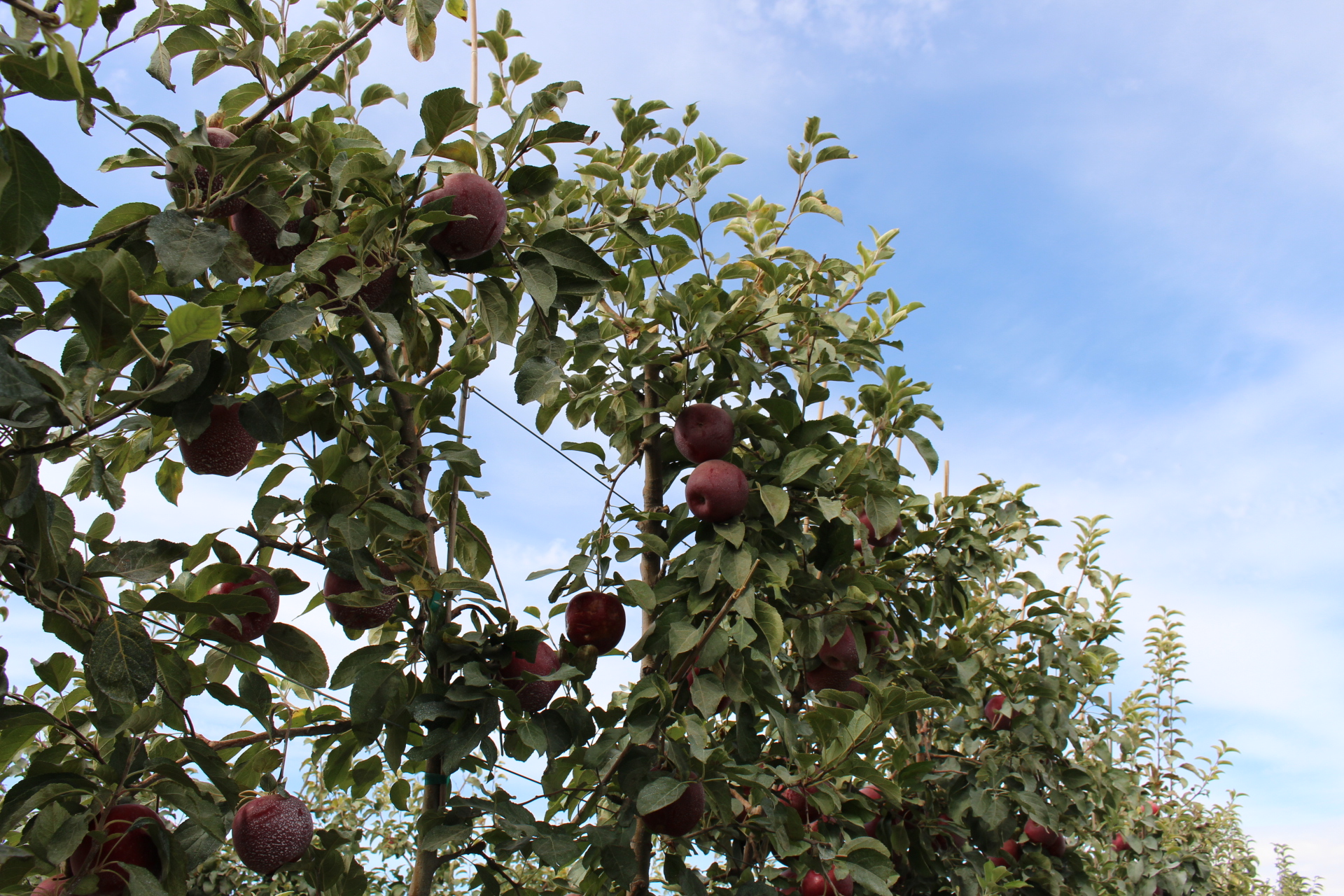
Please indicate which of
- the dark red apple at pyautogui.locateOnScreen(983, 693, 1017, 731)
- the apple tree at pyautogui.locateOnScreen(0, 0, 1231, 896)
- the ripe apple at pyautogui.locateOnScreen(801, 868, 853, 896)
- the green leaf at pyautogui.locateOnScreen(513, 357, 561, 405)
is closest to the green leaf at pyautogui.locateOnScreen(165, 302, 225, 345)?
the apple tree at pyautogui.locateOnScreen(0, 0, 1231, 896)

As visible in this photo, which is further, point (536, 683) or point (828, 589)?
point (828, 589)

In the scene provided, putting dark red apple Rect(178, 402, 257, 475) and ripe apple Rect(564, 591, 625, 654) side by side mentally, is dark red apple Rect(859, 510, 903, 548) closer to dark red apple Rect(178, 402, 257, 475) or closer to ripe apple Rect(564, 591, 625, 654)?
ripe apple Rect(564, 591, 625, 654)

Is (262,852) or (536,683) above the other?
(536,683)

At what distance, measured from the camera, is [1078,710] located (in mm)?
3412

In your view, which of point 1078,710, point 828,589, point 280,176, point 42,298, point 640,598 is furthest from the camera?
point 1078,710

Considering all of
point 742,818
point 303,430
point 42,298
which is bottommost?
point 742,818

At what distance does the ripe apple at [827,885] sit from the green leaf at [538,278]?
131 cm

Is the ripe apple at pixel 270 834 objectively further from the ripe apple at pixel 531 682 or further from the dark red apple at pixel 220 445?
the dark red apple at pixel 220 445

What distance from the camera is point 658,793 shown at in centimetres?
164

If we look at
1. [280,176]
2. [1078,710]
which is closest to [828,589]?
[280,176]

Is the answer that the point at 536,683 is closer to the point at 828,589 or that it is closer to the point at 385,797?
the point at 828,589

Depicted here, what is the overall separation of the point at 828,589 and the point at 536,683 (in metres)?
0.82

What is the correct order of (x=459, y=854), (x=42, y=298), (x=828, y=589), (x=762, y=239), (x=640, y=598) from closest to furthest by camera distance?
A: (x=42, y=298) < (x=459, y=854) < (x=640, y=598) < (x=828, y=589) < (x=762, y=239)

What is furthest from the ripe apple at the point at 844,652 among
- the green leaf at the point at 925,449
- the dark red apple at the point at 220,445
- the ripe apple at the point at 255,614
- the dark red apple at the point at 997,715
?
the dark red apple at the point at 220,445
